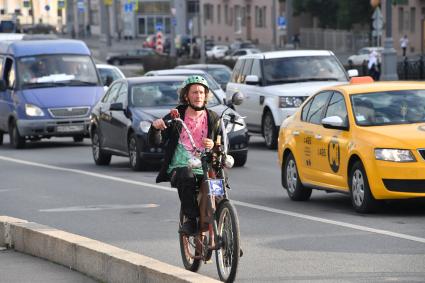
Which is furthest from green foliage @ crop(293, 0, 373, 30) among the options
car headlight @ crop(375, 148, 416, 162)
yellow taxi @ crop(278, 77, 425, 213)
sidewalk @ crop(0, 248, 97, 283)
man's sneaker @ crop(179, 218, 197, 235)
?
man's sneaker @ crop(179, 218, 197, 235)

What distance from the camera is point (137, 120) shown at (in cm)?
2191

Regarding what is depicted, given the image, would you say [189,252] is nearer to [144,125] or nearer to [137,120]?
Result: [144,125]

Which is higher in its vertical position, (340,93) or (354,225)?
(340,93)

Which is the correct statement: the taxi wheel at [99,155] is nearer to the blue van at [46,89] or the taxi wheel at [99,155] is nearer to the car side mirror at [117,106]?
the car side mirror at [117,106]

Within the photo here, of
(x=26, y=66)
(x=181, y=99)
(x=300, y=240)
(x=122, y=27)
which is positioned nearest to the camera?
(x=181, y=99)

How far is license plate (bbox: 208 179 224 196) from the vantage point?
9.43 metres

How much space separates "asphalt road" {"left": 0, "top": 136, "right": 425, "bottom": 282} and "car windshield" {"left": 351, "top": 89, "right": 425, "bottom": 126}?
0.97 meters

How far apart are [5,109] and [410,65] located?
22848mm

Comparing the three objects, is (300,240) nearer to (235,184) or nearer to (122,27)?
(235,184)

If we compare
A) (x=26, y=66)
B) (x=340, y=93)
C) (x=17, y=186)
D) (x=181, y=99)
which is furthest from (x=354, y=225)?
(x=26, y=66)

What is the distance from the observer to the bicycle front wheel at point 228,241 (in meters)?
9.05

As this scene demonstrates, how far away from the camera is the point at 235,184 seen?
1902cm

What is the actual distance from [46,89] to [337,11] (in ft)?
220

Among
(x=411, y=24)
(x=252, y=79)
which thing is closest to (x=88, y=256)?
(x=252, y=79)
